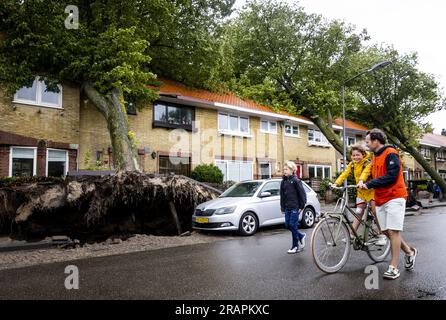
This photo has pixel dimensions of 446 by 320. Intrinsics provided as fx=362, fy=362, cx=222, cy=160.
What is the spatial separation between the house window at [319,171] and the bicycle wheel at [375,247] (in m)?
21.0

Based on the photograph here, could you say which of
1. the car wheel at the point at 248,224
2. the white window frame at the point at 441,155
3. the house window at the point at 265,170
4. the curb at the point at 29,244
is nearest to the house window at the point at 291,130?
the house window at the point at 265,170

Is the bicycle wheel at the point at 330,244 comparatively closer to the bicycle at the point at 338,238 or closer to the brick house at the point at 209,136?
the bicycle at the point at 338,238

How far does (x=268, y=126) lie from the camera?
24.3 m

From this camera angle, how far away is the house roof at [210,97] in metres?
19.2

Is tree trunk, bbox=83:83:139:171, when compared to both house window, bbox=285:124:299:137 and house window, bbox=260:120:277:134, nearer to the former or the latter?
house window, bbox=260:120:277:134

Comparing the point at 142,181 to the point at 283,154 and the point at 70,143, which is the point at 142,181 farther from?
the point at 283,154

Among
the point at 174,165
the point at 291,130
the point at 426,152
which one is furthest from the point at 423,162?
the point at 174,165

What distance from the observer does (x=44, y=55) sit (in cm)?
1374

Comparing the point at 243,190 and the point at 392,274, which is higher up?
the point at 243,190

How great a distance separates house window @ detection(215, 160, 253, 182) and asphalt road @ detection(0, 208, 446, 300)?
13.9m

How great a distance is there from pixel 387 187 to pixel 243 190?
6097mm

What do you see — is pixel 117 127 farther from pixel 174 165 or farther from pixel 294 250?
pixel 294 250

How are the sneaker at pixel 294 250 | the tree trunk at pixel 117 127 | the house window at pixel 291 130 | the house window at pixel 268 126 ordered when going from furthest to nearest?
the house window at pixel 291 130 → the house window at pixel 268 126 → the tree trunk at pixel 117 127 → the sneaker at pixel 294 250
